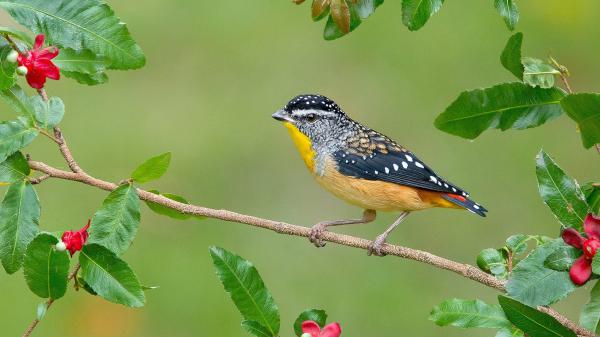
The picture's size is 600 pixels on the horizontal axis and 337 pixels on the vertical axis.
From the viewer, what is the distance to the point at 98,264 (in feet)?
9.07

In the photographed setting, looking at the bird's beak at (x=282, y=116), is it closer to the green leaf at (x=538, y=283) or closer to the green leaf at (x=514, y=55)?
the green leaf at (x=514, y=55)

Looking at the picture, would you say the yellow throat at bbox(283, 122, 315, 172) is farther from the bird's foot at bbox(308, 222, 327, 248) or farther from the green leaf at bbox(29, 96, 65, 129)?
the green leaf at bbox(29, 96, 65, 129)

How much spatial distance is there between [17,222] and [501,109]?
142cm

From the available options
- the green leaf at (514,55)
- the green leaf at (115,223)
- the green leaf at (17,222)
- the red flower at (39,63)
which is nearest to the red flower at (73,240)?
the green leaf at (115,223)

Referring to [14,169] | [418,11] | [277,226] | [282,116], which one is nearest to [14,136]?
[14,169]

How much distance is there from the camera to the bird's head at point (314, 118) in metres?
4.03

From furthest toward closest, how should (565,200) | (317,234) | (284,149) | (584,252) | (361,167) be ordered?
(284,149) → (361,167) → (317,234) → (565,200) → (584,252)

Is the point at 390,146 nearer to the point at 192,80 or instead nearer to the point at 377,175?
the point at 377,175

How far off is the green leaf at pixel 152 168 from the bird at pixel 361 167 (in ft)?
3.06

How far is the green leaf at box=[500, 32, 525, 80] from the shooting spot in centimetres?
261

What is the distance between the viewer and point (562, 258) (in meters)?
2.40

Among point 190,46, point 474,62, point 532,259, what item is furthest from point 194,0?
point 532,259

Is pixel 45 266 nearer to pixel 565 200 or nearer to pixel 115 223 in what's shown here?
pixel 115 223

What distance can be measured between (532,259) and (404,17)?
76 centimetres
